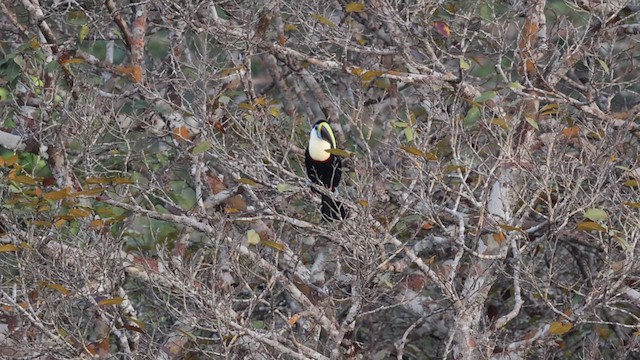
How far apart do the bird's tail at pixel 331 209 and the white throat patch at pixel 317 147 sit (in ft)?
1.56

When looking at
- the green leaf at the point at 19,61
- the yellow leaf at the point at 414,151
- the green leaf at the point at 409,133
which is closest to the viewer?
the yellow leaf at the point at 414,151

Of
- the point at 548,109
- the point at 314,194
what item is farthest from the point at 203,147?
the point at 548,109

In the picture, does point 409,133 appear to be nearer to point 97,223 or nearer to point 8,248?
point 97,223

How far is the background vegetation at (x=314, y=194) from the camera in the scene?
477 cm

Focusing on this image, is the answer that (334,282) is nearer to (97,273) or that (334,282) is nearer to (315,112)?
(97,273)

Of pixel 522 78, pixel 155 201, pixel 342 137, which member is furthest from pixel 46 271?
pixel 522 78

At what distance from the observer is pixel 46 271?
199 inches

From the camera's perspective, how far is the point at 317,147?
18.9 feet

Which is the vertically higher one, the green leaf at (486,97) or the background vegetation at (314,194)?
the green leaf at (486,97)

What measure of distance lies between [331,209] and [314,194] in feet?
1.51

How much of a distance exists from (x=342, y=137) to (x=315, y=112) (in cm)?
85

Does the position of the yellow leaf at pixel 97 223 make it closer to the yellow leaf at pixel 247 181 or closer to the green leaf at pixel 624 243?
the yellow leaf at pixel 247 181

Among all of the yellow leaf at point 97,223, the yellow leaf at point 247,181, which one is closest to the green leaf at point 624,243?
the yellow leaf at point 247,181

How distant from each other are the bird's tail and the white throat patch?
47 cm
